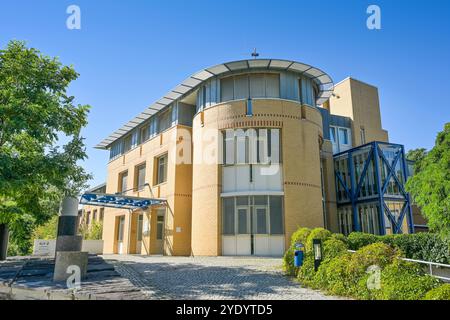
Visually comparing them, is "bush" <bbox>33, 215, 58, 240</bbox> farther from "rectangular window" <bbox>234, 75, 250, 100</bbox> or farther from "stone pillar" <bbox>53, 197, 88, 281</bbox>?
"rectangular window" <bbox>234, 75, 250, 100</bbox>

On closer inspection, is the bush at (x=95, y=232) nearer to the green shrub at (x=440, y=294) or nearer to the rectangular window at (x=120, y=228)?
the rectangular window at (x=120, y=228)

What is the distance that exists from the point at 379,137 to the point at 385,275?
28.8m

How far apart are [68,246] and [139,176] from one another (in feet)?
56.0

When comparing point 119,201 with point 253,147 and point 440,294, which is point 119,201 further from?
point 440,294

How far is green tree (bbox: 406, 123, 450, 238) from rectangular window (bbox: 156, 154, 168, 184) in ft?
62.6

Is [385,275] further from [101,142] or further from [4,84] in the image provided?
[101,142]

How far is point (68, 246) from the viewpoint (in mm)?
12000

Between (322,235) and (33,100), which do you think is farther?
(33,100)

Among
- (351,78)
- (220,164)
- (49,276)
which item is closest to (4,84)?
(49,276)

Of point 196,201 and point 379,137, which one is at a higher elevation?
point 379,137

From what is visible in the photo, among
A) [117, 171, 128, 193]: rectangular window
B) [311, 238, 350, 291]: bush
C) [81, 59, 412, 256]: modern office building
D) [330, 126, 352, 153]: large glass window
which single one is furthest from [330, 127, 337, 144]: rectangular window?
[311, 238, 350, 291]: bush

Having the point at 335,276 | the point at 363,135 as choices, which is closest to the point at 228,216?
the point at 335,276

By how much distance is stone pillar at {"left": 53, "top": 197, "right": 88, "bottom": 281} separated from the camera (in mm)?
8836

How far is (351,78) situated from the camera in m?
33.2
